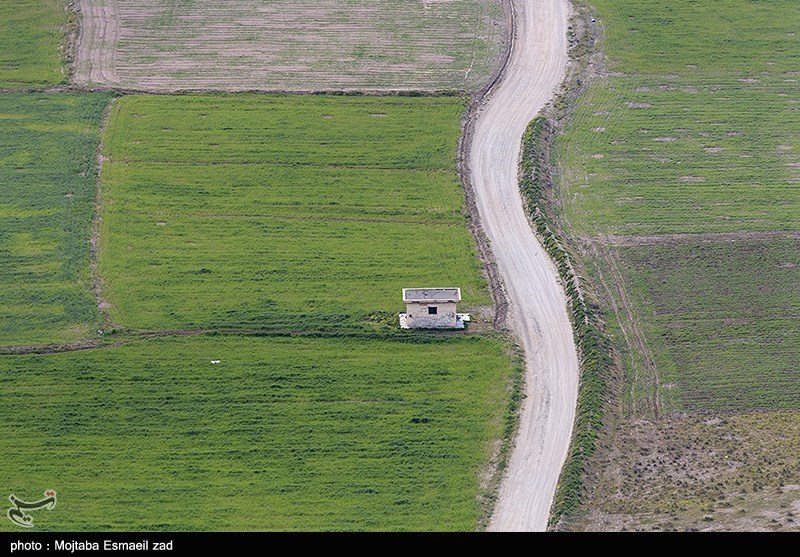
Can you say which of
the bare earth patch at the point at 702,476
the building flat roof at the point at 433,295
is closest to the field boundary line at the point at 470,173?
the building flat roof at the point at 433,295

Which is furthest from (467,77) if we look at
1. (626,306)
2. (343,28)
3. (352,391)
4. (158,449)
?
(158,449)

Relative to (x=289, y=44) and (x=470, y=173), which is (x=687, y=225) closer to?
(x=470, y=173)

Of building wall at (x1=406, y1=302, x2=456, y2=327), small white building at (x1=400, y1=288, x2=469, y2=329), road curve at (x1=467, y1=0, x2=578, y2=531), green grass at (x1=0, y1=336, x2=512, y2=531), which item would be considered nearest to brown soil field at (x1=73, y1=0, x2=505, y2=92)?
road curve at (x1=467, y1=0, x2=578, y2=531)

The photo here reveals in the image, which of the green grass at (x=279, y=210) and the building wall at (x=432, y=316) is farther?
the green grass at (x=279, y=210)

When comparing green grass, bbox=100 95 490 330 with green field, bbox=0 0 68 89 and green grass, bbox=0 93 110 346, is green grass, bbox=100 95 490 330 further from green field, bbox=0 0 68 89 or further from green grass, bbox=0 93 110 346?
green field, bbox=0 0 68 89

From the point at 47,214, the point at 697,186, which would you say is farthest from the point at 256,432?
the point at 697,186

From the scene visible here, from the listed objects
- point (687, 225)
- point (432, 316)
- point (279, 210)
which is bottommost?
point (432, 316)

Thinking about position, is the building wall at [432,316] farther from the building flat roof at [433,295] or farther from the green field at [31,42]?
the green field at [31,42]
